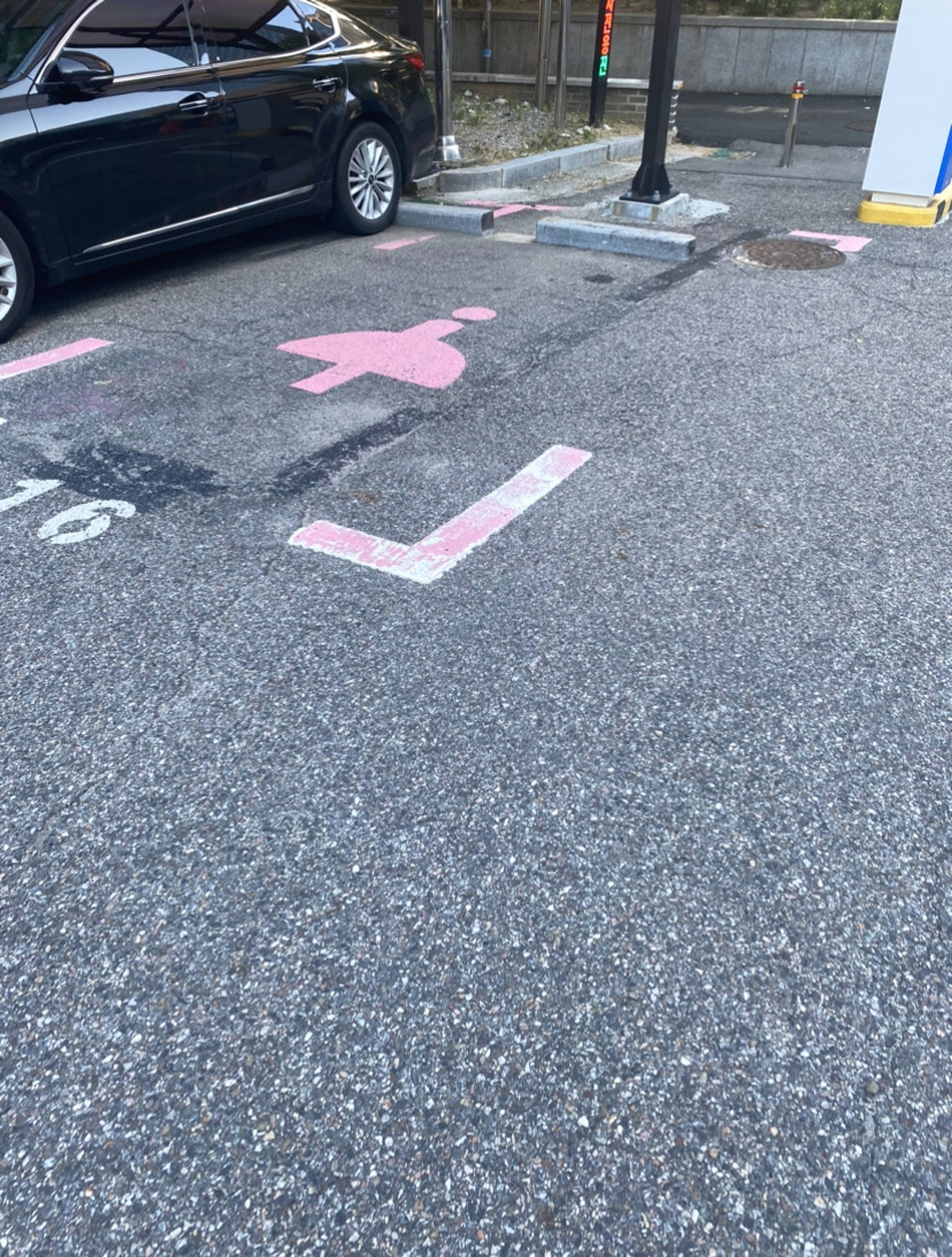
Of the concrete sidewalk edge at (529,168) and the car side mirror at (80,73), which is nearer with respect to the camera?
the car side mirror at (80,73)

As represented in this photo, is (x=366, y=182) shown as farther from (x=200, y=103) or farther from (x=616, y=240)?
(x=616, y=240)

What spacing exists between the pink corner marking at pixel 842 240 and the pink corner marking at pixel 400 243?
2.99 meters

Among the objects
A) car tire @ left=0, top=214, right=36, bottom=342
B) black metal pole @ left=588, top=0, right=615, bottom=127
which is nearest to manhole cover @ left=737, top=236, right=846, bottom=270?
car tire @ left=0, top=214, right=36, bottom=342

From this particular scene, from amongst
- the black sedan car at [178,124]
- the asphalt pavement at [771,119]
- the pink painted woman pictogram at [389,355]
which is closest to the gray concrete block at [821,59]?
the asphalt pavement at [771,119]

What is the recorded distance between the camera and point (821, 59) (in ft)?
57.4

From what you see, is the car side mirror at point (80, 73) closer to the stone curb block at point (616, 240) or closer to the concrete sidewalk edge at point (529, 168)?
the concrete sidewalk edge at point (529, 168)

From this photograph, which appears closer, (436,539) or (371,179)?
(436,539)

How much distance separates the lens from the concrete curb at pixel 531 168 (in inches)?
366

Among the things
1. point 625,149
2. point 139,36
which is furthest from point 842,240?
point 139,36

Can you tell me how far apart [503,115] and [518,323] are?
8.62 m

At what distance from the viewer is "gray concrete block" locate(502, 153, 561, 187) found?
31.5ft

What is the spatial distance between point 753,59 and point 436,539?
18.5 meters

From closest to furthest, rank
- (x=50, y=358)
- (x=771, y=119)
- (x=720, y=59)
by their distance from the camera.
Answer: (x=50, y=358)
(x=771, y=119)
(x=720, y=59)

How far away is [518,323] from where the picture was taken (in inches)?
228
